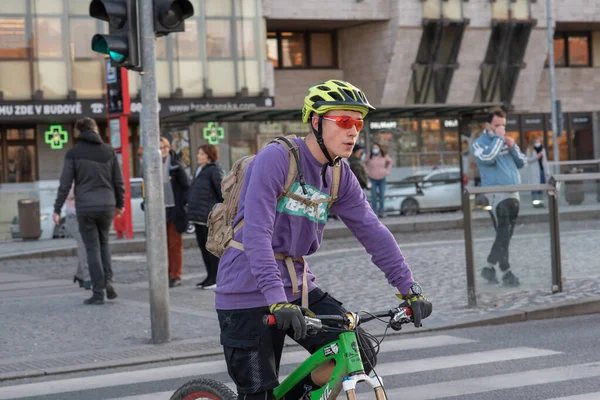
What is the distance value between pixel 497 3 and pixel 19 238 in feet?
86.2

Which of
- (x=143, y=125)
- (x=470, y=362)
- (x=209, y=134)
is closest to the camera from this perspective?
(x=470, y=362)

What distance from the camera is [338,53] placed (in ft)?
149

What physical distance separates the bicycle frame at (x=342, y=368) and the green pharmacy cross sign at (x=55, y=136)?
117 ft

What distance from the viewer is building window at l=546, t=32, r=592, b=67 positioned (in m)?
49.9

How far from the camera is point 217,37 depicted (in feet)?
127

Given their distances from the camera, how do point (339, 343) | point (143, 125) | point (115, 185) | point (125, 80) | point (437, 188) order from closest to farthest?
point (339, 343), point (143, 125), point (115, 185), point (125, 80), point (437, 188)

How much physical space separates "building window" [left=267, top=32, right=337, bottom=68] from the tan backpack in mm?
40088

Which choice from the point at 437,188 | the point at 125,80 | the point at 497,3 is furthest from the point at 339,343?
the point at 497,3

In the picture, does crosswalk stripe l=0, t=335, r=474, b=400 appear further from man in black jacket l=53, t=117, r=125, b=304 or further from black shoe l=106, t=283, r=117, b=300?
black shoe l=106, t=283, r=117, b=300

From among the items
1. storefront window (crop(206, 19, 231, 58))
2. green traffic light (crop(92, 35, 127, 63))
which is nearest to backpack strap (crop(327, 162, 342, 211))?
green traffic light (crop(92, 35, 127, 63))

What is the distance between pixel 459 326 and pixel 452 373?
2260 millimetres

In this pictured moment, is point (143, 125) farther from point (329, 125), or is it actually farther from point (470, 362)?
point (329, 125)

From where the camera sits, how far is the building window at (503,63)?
44969mm

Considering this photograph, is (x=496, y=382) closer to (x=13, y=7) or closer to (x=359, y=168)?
(x=359, y=168)
